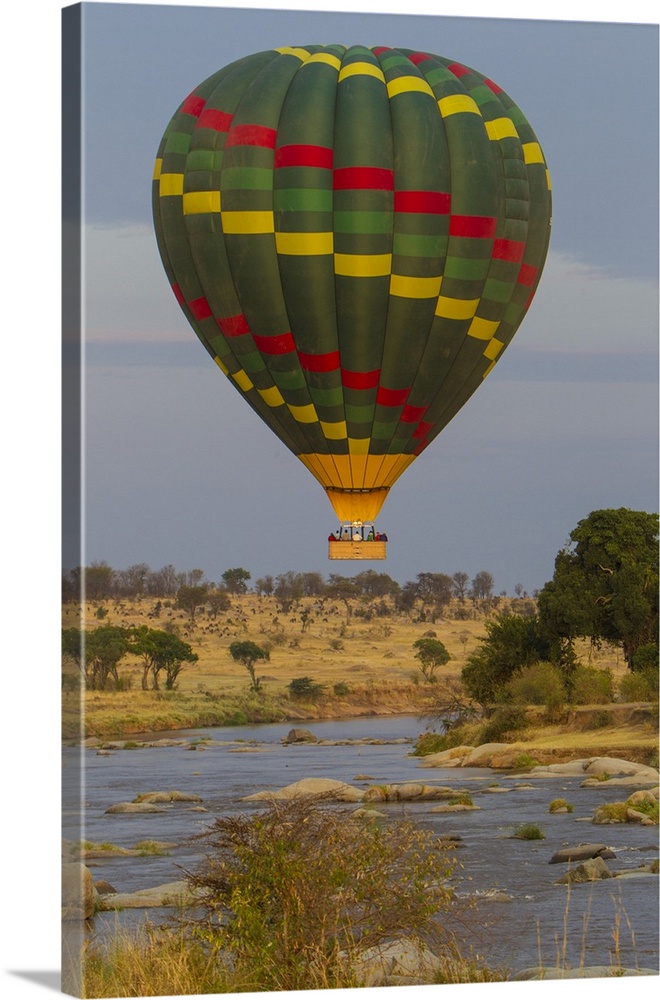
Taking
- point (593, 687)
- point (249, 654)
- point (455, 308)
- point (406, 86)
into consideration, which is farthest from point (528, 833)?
point (249, 654)

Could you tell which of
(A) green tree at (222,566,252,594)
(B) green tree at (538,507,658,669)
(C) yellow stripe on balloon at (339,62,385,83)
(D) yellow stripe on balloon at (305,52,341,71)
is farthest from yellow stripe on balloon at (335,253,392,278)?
(A) green tree at (222,566,252,594)

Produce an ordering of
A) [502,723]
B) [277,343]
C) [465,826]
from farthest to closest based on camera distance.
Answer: [502,723], [465,826], [277,343]

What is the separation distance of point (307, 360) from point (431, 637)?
22135 mm

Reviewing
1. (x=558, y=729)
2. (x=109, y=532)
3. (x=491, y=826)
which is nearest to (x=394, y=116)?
(x=109, y=532)

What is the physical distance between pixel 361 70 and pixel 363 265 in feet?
5.31

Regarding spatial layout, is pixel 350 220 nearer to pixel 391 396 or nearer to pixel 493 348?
pixel 391 396

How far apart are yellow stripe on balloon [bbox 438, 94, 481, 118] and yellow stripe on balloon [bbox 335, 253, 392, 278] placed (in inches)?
50.5

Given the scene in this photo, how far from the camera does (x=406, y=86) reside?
16219mm

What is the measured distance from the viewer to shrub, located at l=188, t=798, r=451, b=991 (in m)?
13.1

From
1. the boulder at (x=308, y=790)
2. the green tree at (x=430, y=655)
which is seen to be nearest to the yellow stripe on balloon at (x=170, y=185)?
the boulder at (x=308, y=790)

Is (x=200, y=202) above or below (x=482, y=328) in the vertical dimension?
above

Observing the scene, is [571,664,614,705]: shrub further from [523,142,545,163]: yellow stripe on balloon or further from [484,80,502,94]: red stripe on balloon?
[484,80,502,94]: red stripe on balloon

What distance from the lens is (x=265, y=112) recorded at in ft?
52.7

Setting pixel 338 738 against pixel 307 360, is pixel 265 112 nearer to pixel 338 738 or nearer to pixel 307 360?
pixel 307 360
